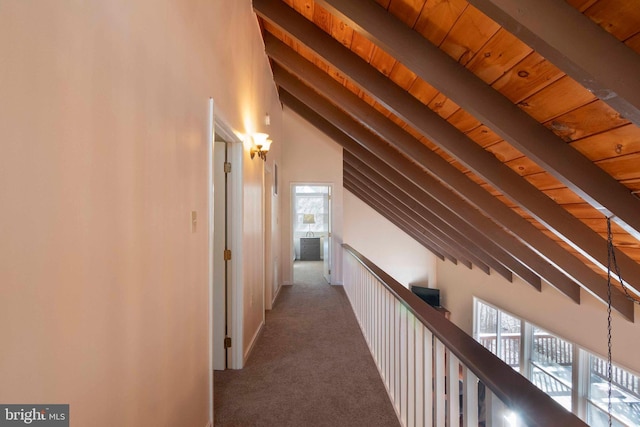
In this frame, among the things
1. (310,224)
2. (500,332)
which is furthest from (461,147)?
(310,224)

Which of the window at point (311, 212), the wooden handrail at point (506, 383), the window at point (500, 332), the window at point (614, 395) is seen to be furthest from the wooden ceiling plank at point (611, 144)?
the window at point (311, 212)

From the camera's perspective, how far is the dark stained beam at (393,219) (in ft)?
24.4

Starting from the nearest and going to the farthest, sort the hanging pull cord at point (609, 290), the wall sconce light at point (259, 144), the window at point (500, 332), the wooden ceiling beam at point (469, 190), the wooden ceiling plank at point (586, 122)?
the wooden ceiling plank at point (586, 122), the hanging pull cord at point (609, 290), the wooden ceiling beam at point (469, 190), the wall sconce light at point (259, 144), the window at point (500, 332)

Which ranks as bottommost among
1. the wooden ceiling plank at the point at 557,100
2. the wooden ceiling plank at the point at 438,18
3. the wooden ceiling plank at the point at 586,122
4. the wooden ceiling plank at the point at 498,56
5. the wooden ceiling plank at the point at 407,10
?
the wooden ceiling plank at the point at 586,122

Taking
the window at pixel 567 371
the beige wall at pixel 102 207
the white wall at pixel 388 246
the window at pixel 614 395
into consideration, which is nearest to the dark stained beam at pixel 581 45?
the beige wall at pixel 102 207

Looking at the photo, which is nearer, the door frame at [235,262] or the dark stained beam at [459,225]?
the door frame at [235,262]

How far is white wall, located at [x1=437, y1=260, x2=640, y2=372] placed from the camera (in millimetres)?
3305

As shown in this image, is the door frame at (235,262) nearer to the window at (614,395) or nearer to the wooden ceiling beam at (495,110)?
the wooden ceiling beam at (495,110)

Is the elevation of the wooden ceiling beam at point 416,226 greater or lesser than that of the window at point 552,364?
greater

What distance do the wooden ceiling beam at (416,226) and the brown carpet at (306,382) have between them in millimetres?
2871

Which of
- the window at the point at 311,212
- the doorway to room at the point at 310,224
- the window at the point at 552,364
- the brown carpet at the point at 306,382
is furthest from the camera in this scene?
the window at the point at 311,212

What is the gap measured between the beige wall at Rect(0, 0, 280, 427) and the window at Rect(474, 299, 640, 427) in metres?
4.19

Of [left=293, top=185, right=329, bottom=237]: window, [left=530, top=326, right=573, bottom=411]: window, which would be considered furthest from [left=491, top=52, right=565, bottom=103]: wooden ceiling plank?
[left=293, top=185, right=329, bottom=237]: window

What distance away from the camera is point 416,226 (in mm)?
6664
